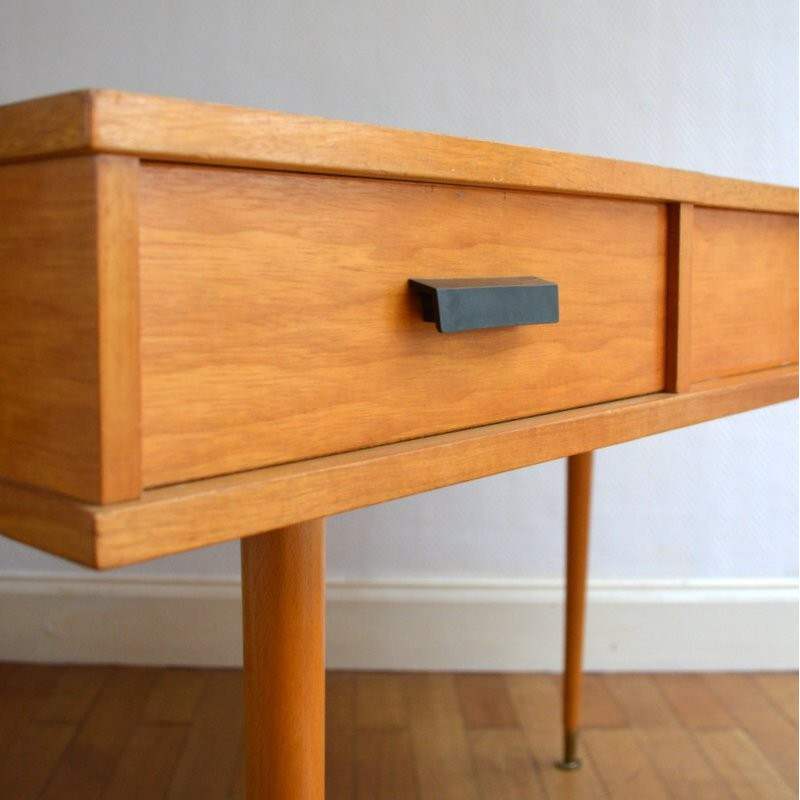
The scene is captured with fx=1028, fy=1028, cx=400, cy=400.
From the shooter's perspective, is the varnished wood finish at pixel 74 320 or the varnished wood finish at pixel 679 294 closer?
the varnished wood finish at pixel 74 320

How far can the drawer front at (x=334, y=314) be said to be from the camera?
0.51 metres

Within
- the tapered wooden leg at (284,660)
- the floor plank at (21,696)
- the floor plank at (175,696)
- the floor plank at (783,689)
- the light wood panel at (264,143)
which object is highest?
the light wood panel at (264,143)

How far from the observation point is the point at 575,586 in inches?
56.4

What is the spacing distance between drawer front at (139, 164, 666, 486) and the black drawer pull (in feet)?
0.04

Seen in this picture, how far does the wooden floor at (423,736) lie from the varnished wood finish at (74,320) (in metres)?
1.00

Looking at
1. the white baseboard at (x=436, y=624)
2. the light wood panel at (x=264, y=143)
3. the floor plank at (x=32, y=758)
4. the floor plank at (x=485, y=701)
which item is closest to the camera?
the light wood panel at (x=264, y=143)

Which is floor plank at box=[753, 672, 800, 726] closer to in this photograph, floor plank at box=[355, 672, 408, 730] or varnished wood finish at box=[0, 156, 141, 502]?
floor plank at box=[355, 672, 408, 730]

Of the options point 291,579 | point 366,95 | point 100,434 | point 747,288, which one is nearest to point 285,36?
point 366,95

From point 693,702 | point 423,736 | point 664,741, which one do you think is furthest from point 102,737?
point 693,702

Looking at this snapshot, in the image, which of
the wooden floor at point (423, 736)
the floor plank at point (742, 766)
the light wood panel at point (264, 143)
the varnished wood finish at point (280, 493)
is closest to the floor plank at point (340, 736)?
the wooden floor at point (423, 736)

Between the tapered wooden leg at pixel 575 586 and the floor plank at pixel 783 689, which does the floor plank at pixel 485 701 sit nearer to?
the tapered wooden leg at pixel 575 586

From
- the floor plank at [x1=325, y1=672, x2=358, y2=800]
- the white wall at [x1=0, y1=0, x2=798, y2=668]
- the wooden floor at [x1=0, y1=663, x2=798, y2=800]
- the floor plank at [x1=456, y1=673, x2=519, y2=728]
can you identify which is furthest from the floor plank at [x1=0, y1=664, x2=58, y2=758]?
the floor plank at [x1=456, y1=673, x2=519, y2=728]

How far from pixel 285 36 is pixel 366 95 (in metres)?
0.16

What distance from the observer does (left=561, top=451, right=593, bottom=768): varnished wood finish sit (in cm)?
140
